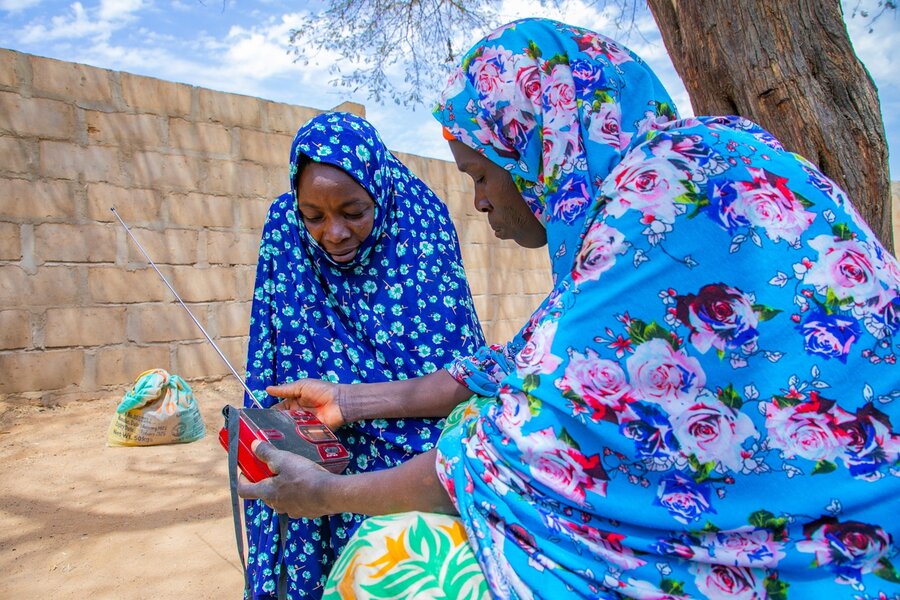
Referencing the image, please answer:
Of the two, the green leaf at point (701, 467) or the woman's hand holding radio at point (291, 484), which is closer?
the green leaf at point (701, 467)

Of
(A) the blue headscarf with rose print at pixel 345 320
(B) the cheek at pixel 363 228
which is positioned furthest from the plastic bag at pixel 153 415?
(B) the cheek at pixel 363 228

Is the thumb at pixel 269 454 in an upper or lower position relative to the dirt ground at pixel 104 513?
upper

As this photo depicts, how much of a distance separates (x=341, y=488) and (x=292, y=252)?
994 mm

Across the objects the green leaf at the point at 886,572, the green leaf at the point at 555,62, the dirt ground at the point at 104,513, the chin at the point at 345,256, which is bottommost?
the dirt ground at the point at 104,513

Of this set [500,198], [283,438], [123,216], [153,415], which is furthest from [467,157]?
[123,216]

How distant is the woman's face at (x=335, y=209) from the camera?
7.24 ft

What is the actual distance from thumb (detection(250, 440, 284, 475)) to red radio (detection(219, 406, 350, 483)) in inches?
0.6

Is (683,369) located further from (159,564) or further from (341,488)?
(159,564)

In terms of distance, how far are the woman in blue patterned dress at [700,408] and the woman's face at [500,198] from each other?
0.38m

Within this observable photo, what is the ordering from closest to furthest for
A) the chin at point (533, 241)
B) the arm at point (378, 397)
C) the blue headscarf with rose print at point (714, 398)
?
the blue headscarf with rose print at point (714, 398)
the chin at point (533, 241)
the arm at point (378, 397)

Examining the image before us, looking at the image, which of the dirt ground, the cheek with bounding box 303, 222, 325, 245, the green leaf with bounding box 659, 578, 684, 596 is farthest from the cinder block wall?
the green leaf with bounding box 659, 578, 684, 596

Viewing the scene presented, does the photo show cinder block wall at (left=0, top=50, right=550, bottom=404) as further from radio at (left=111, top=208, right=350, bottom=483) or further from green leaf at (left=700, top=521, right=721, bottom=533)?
green leaf at (left=700, top=521, right=721, bottom=533)

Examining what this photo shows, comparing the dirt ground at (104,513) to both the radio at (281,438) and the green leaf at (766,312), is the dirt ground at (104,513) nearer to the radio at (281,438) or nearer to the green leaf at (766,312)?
the radio at (281,438)

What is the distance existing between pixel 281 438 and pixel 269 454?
3.5 inches
